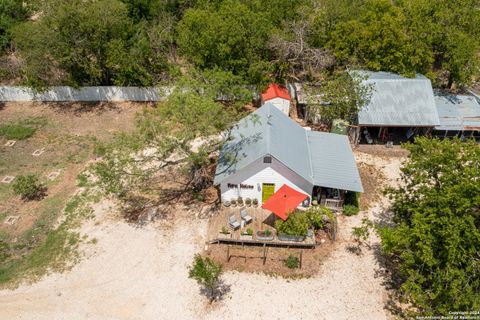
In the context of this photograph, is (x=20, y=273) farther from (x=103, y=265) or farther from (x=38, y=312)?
(x=103, y=265)

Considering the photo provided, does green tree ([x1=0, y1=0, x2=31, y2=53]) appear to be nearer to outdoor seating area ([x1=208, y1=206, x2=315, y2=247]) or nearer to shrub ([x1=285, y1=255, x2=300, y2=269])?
outdoor seating area ([x1=208, y1=206, x2=315, y2=247])

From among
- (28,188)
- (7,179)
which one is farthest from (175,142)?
(7,179)

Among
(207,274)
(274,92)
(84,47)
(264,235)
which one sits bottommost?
(264,235)

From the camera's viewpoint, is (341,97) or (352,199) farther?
(341,97)

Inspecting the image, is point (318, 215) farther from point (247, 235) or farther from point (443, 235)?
point (443, 235)

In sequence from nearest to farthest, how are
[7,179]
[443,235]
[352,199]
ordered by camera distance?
[443,235] < [352,199] < [7,179]

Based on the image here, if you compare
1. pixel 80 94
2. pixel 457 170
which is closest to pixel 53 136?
pixel 80 94

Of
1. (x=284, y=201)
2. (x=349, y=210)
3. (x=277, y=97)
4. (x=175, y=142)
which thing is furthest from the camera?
(x=277, y=97)

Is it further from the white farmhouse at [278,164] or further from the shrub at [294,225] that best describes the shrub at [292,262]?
the white farmhouse at [278,164]
